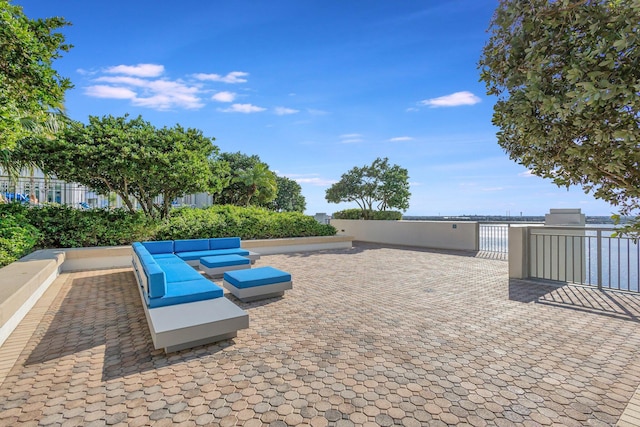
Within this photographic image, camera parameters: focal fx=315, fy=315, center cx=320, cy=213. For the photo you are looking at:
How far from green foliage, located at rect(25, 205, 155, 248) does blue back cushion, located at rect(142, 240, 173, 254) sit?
2.16m

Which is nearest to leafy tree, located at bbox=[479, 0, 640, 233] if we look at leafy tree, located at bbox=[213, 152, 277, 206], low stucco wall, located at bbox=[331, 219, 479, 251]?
low stucco wall, located at bbox=[331, 219, 479, 251]

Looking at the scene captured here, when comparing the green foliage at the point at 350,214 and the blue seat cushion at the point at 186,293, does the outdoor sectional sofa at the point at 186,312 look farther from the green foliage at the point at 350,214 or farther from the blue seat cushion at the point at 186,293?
the green foliage at the point at 350,214

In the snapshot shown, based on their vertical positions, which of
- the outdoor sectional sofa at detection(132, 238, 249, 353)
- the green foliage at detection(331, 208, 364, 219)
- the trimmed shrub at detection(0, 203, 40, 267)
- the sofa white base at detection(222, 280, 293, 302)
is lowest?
the sofa white base at detection(222, 280, 293, 302)

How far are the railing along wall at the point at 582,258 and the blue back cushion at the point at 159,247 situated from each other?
361 inches

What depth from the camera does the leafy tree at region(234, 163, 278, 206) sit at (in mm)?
23672

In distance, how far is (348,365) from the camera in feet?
10.8

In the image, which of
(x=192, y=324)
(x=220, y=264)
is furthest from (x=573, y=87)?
(x=220, y=264)

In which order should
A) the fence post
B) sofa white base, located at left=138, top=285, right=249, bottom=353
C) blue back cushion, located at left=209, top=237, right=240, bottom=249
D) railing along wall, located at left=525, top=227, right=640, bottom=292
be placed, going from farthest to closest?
blue back cushion, located at left=209, top=237, right=240, bottom=249 → the fence post → railing along wall, located at left=525, top=227, right=640, bottom=292 → sofa white base, located at left=138, top=285, right=249, bottom=353

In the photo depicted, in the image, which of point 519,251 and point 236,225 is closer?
point 519,251

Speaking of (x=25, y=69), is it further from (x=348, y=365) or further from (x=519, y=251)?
(x=519, y=251)

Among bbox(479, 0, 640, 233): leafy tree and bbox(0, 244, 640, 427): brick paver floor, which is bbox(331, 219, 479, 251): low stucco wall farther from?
bbox(479, 0, 640, 233): leafy tree

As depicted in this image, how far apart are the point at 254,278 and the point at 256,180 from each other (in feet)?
62.2

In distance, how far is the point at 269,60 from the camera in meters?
8.98

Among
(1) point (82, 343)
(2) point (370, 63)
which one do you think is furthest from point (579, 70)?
(2) point (370, 63)
